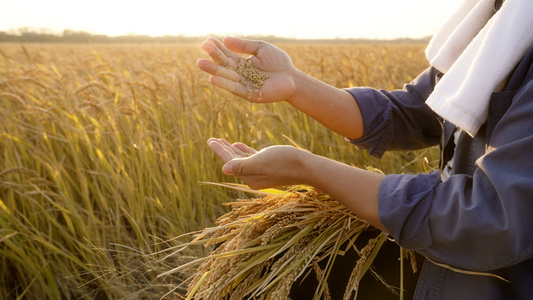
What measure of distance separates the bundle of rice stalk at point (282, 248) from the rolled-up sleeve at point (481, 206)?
0.64ft

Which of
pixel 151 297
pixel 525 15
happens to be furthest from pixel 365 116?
pixel 151 297

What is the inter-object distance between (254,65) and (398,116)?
1.74ft

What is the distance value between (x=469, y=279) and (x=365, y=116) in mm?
678

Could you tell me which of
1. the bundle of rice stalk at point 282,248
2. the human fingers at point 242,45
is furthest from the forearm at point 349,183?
the human fingers at point 242,45

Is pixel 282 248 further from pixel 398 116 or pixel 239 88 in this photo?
pixel 398 116

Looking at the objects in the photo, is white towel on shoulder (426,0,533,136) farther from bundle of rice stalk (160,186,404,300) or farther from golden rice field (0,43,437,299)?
golden rice field (0,43,437,299)

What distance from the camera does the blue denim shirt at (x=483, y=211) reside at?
0.79 meters

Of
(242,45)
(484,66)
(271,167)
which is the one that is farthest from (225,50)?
(484,66)

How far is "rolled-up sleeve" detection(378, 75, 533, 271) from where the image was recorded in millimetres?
784

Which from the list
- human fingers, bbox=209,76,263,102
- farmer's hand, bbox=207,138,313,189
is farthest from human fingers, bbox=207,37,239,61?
farmer's hand, bbox=207,138,313,189

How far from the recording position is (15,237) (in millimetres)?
1753

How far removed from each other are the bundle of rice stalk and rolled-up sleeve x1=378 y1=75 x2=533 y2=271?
195mm

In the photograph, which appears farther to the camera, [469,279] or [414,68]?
[414,68]

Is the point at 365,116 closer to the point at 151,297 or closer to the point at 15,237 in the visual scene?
the point at 151,297
